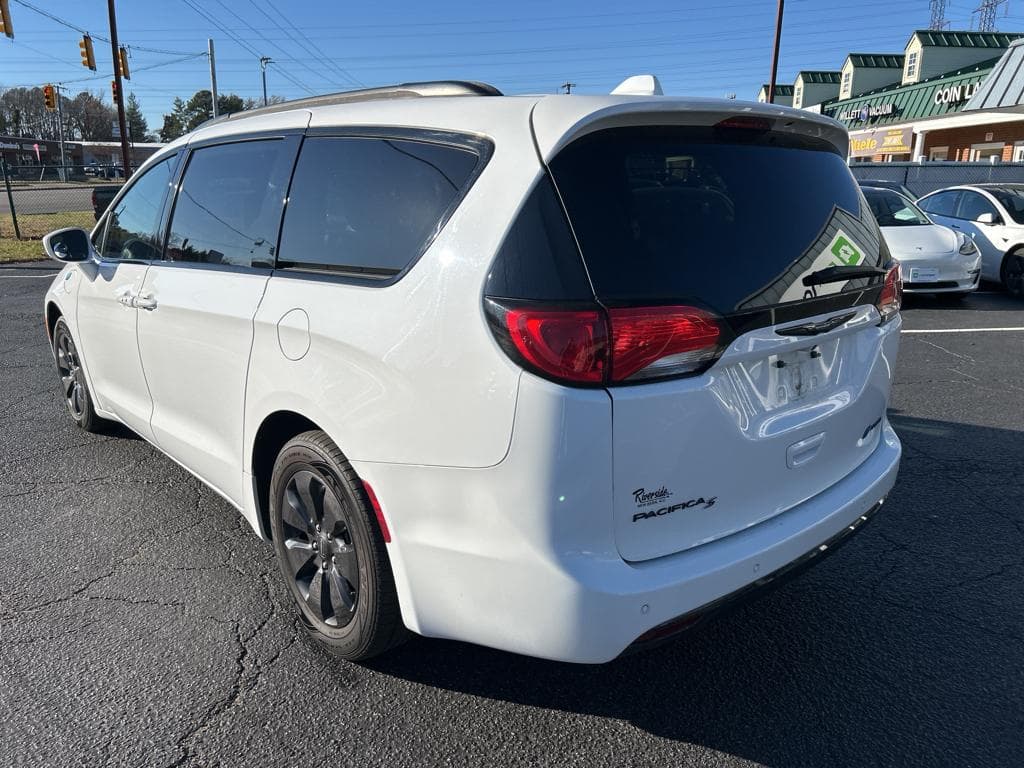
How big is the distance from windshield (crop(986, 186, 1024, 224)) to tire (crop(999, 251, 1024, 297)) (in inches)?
21.0

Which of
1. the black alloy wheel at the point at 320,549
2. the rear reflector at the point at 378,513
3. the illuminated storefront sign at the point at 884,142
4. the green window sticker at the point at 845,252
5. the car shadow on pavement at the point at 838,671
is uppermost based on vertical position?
the illuminated storefront sign at the point at 884,142

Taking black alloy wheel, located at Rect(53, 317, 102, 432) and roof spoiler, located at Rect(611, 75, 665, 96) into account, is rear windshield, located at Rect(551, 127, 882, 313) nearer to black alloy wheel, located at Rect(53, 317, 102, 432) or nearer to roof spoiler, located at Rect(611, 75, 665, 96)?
roof spoiler, located at Rect(611, 75, 665, 96)

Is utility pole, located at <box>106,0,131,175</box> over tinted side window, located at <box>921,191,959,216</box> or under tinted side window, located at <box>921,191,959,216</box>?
over

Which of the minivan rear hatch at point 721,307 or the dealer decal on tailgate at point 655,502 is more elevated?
the minivan rear hatch at point 721,307

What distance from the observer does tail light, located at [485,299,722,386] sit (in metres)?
1.88

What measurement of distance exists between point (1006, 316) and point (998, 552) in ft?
24.6

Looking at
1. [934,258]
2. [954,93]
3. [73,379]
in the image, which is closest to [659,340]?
[73,379]

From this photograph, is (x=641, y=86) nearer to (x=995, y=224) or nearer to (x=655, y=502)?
(x=655, y=502)

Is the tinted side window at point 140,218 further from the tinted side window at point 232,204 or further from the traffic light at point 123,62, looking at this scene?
the traffic light at point 123,62

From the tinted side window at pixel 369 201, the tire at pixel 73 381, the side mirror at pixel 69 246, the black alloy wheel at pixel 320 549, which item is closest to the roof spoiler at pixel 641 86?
the tinted side window at pixel 369 201

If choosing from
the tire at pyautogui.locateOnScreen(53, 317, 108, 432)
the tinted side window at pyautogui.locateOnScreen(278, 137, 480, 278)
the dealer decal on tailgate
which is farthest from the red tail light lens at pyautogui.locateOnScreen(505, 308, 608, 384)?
the tire at pyautogui.locateOnScreen(53, 317, 108, 432)

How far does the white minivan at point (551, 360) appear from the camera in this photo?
1.92m

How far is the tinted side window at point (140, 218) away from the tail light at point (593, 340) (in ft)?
7.76

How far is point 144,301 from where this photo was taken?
3490 mm
